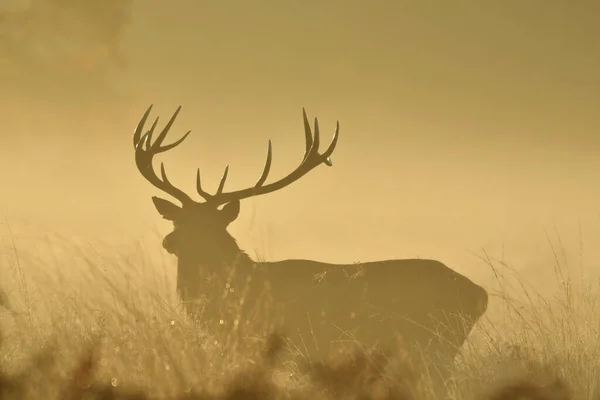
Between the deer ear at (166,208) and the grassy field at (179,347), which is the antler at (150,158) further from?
the grassy field at (179,347)

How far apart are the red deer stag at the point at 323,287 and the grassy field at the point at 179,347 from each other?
59cm

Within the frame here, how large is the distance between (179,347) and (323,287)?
2.87 m

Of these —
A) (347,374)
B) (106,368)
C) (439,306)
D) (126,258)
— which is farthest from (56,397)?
(439,306)

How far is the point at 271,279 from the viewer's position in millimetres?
7777

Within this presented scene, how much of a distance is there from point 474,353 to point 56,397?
8.07ft

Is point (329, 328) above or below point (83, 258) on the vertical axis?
below

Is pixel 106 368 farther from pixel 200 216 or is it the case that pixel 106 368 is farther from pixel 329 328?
pixel 200 216

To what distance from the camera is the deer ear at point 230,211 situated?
843cm

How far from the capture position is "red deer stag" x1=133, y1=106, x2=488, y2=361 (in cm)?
697

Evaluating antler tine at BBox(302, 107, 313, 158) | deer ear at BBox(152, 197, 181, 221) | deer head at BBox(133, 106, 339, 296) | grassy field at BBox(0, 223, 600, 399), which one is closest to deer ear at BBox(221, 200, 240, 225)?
deer head at BBox(133, 106, 339, 296)

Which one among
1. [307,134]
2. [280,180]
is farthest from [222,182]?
[307,134]

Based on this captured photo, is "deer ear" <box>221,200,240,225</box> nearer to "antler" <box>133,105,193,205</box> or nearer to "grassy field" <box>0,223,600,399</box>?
"antler" <box>133,105,193,205</box>

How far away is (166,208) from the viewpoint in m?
8.27

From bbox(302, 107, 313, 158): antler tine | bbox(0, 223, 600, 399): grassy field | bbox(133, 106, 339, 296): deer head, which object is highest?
bbox(302, 107, 313, 158): antler tine
